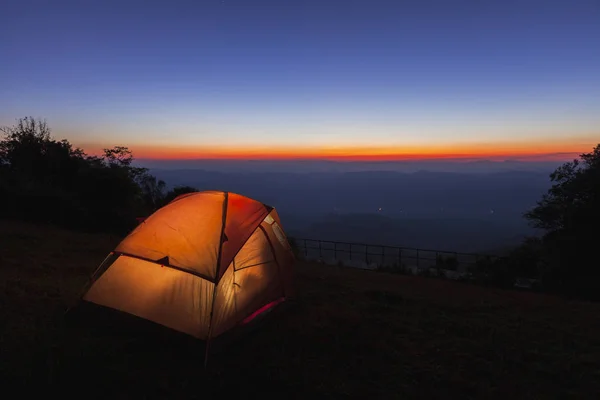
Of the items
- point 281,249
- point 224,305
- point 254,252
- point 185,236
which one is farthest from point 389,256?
point 185,236

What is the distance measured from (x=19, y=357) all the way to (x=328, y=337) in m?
4.60

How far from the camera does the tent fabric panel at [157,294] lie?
19.9ft

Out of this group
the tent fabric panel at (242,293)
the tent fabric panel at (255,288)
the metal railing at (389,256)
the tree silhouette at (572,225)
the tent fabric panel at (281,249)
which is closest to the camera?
the tent fabric panel at (242,293)

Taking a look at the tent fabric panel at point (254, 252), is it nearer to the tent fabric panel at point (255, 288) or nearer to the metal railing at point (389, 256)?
the tent fabric panel at point (255, 288)

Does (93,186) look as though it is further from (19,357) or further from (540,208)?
(540,208)

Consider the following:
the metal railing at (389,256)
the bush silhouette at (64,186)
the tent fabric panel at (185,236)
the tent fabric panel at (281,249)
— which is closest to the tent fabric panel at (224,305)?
the tent fabric panel at (185,236)

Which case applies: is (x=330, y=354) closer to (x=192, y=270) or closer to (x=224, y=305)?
(x=224, y=305)

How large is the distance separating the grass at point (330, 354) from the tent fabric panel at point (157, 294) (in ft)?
1.33

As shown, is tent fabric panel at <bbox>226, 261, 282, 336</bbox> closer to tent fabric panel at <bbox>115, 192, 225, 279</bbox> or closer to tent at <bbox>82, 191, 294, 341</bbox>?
tent at <bbox>82, 191, 294, 341</bbox>

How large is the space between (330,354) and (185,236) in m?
3.00

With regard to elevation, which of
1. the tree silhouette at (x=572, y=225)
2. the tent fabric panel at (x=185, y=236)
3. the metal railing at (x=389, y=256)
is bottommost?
the metal railing at (x=389, y=256)

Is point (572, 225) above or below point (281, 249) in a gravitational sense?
below

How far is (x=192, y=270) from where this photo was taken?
5969 mm

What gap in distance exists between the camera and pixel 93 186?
2662 cm
